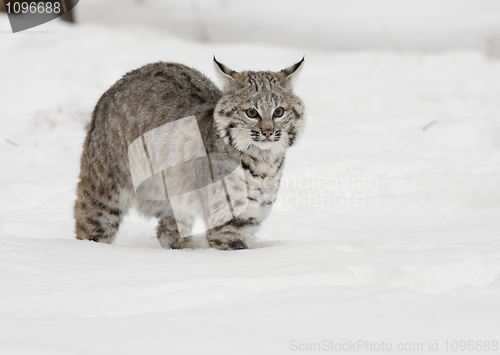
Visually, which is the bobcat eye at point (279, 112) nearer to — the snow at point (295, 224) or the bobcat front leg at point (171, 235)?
the snow at point (295, 224)

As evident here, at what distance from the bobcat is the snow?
202mm

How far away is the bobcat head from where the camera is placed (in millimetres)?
3061

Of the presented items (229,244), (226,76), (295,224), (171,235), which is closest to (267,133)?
(226,76)

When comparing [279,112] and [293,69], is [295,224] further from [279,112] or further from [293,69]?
[293,69]

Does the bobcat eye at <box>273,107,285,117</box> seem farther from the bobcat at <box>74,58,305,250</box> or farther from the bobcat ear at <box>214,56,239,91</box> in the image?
the bobcat ear at <box>214,56,239,91</box>

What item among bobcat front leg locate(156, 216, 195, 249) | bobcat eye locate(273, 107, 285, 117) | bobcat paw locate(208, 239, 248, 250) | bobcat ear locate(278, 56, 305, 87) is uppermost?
bobcat ear locate(278, 56, 305, 87)

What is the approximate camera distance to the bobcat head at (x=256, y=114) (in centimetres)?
306

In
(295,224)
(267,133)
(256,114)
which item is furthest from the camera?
(295,224)

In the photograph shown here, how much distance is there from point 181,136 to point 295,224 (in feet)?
3.05

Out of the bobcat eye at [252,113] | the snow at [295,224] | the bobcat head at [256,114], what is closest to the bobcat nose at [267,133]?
the bobcat head at [256,114]

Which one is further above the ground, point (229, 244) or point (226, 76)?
point (226, 76)

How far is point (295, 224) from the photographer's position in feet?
12.0

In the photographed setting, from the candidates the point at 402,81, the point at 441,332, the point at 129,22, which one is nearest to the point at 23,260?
the point at 441,332

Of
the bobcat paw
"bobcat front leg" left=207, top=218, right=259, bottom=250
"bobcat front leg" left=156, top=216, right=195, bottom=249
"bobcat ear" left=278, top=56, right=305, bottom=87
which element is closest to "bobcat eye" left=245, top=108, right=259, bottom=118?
"bobcat ear" left=278, top=56, right=305, bottom=87
